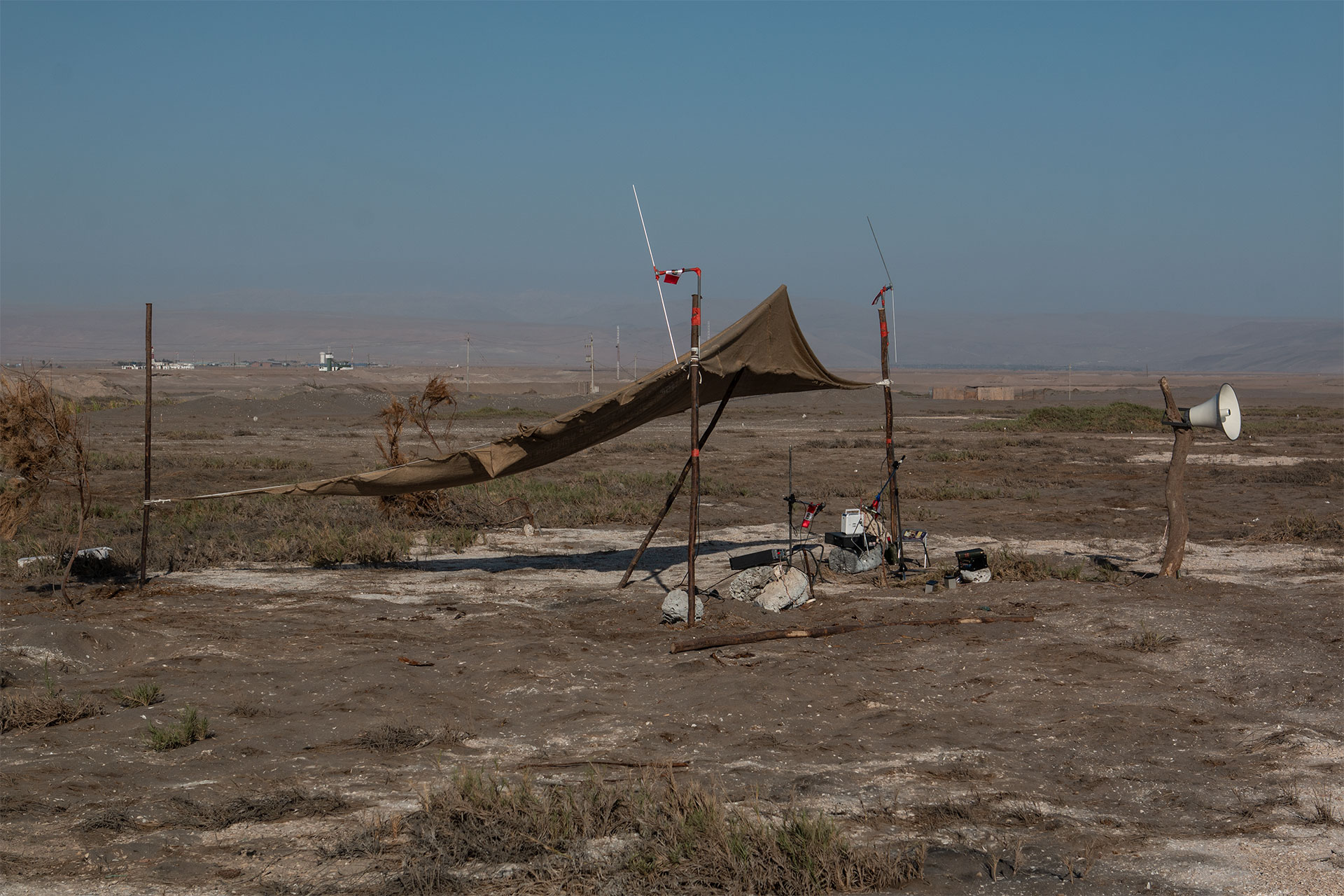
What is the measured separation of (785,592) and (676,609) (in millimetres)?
1095

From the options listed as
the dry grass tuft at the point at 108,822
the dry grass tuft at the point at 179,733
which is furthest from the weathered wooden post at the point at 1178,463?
the dry grass tuft at the point at 108,822

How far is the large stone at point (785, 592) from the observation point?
374 inches

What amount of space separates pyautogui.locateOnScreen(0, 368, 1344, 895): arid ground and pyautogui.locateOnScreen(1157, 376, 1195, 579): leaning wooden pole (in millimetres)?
470

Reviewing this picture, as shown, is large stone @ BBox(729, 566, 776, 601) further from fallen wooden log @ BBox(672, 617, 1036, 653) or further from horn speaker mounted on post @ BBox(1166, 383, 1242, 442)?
horn speaker mounted on post @ BBox(1166, 383, 1242, 442)

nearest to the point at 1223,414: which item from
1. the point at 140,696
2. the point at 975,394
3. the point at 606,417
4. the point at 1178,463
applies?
the point at 1178,463

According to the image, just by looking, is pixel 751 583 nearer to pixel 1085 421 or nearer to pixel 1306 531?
pixel 1306 531

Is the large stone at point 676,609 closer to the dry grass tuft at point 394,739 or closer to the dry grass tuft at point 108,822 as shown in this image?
the dry grass tuft at point 394,739

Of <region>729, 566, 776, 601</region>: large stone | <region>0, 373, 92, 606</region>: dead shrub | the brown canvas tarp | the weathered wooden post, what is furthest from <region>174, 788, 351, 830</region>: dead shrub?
the weathered wooden post

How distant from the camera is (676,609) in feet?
29.7

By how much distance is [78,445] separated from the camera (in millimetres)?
9688

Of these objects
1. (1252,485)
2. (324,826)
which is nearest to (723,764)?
(324,826)

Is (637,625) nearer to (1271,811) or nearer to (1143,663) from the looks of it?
(1143,663)

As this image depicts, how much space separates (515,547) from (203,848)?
8.44 metres

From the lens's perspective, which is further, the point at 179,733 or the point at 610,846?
the point at 179,733
